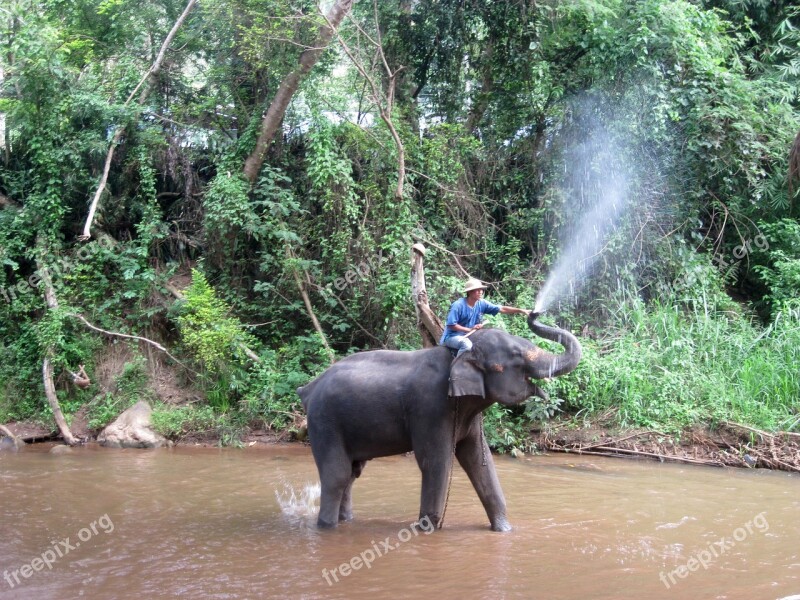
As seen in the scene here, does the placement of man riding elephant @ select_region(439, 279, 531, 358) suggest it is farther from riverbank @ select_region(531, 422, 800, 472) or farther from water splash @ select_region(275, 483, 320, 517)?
riverbank @ select_region(531, 422, 800, 472)

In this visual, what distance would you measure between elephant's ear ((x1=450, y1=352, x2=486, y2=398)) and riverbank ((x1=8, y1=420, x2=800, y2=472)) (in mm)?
4789

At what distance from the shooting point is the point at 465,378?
20.2ft

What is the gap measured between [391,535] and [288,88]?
8638 millimetres

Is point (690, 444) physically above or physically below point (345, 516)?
above

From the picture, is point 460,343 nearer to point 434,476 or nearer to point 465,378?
point 465,378

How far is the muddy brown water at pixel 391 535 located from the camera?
5.37 m

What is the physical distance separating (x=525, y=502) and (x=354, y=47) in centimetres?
910

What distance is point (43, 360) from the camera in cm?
1230
